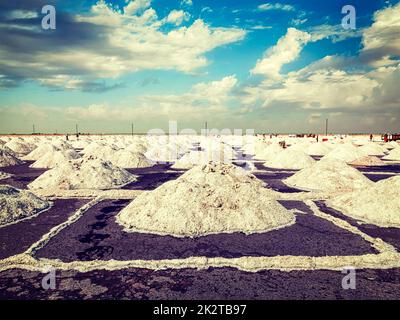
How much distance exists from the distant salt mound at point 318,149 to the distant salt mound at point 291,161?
13.8 meters

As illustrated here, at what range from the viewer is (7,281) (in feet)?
24.7

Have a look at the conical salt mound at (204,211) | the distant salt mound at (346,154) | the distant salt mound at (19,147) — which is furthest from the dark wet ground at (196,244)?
the distant salt mound at (19,147)

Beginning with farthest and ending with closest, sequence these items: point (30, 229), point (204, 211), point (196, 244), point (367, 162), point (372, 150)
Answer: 1. point (372, 150)
2. point (367, 162)
3. point (204, 211)
4. point (30, 229)
5. point (196, 244)

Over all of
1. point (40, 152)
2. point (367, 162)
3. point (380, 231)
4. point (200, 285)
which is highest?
point (40, 152)

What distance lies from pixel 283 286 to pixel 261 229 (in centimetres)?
422

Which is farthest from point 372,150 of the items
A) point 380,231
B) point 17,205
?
point 17,205

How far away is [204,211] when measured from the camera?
474 inches

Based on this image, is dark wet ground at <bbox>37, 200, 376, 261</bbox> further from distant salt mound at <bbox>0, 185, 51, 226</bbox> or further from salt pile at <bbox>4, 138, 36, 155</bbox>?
salt pile at <bbox>4, 138, 36, 155</bbox>

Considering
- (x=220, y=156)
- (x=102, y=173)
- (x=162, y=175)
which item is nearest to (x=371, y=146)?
(x=220, y=156)

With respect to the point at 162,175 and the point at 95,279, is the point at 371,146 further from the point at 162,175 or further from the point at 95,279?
the point at 95,279

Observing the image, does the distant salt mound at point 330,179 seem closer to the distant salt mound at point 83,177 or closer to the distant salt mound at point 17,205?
the distant salt mound at point 83,177

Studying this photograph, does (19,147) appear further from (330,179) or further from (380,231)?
(380,231)

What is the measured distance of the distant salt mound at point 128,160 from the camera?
103 ft

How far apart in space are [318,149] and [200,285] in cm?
4242
